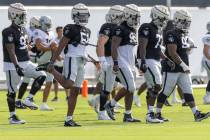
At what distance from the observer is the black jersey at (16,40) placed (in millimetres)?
17641

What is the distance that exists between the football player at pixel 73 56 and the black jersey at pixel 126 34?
76 centimetres

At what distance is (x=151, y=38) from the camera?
18.0 meters

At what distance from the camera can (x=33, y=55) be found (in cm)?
2272

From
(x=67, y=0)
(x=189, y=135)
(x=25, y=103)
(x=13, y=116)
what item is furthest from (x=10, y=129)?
(x=67, y=0)

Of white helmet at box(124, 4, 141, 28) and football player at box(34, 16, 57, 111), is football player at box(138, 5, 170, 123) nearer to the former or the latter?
white helmet at box(124, 4, 141, 28)

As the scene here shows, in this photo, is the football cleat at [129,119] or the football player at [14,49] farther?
the football cleat at [129,119]

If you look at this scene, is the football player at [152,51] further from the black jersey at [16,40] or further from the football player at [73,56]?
the black jersey at [16,40]

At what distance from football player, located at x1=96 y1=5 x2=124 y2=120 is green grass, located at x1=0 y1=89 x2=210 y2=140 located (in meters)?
0.44

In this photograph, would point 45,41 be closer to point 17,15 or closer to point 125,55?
point 17,15

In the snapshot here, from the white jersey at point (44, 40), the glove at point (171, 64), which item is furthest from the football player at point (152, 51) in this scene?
the white jersey at point (44, 40)

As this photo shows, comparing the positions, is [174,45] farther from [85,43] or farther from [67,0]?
[67,0]

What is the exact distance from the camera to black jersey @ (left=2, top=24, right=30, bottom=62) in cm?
1764

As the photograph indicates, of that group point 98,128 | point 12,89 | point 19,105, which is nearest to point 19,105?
point 19,105

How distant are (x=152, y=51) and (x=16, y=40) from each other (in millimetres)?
2521
